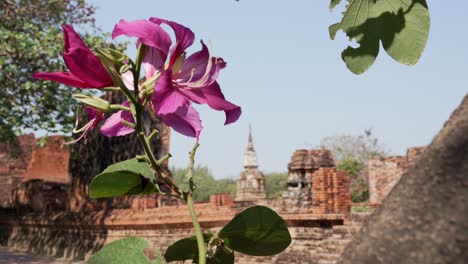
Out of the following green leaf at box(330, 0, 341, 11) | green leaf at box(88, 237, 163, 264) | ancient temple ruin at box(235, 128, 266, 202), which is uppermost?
ancient temple ruin at box(235, 128, 266, 202)

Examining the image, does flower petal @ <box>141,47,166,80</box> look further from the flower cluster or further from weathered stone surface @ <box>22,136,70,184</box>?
weathered stone surface @ <box>22,136,70,184</box>

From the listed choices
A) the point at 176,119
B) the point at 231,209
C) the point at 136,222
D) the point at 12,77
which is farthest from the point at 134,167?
the point at 136,222

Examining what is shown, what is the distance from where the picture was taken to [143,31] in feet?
1.65

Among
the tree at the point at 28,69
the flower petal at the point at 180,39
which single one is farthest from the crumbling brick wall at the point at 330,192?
the flower petal at the point at 180,39

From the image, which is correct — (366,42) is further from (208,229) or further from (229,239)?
(208,229)

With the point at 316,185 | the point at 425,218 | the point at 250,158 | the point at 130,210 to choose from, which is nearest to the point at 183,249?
the point at 425,218

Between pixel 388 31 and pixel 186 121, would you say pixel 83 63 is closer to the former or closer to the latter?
pixel 186 121

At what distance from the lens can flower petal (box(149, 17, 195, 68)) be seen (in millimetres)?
539

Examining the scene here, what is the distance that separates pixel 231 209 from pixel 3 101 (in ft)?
14.5

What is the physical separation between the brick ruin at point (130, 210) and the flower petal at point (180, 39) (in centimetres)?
777

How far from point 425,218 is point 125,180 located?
0.32 m

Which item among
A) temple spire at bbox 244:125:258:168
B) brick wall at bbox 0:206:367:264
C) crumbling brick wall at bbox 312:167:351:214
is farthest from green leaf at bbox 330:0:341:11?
temple spire at bbox 244:125:258:168

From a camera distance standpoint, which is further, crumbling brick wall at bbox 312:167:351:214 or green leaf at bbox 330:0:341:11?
crumbling brick wall at bbox 312:167:351:214

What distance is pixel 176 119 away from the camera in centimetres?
56
